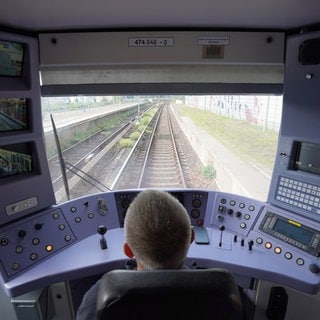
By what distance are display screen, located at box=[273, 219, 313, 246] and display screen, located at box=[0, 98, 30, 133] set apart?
69.8 inches

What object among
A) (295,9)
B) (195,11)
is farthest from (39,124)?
(295,9)

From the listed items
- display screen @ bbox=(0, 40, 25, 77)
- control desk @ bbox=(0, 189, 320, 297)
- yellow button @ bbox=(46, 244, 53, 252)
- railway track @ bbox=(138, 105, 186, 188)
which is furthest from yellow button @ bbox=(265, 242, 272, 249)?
display screen @ bbox=(0, 40, 25, 77)

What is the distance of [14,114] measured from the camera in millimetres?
1761

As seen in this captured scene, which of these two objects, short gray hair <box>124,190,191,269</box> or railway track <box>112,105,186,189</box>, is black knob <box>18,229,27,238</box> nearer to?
railway track <box>112,105,186,189</box>

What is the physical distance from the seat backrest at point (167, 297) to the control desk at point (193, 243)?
0.95m

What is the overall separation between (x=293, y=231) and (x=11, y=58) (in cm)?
204

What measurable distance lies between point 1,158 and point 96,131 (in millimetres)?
651

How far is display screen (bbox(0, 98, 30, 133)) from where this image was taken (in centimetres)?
171

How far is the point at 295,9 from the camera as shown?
4.34 ft

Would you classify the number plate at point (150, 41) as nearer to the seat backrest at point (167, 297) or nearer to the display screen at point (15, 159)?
the display screen at point (15, 159)

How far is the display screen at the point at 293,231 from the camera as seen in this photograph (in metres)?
1.69

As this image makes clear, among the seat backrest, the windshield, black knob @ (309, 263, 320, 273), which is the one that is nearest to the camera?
the seat backrest

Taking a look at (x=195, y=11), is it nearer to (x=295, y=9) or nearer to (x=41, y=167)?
(x=295, y=9)

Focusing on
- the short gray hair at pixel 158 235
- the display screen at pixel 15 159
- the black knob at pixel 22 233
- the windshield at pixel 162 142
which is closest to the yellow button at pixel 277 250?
the windshield at pixel 162 142
